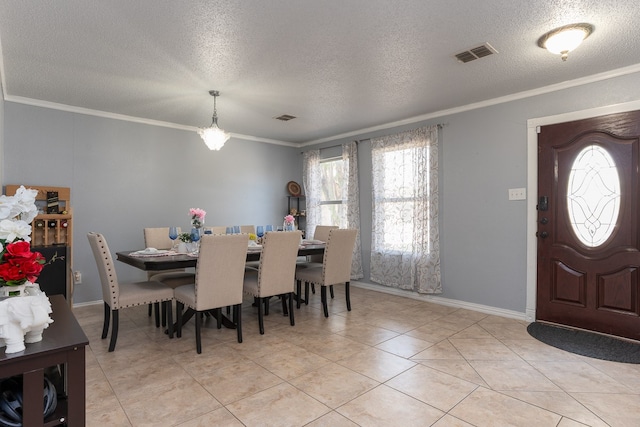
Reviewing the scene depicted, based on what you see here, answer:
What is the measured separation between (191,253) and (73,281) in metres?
1.96

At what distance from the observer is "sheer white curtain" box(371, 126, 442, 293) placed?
4.42 metres

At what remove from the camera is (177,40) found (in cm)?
257

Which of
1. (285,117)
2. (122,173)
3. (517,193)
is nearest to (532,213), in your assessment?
(517,193)

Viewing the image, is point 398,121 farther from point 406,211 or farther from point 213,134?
point 213,134

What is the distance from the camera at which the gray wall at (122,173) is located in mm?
3965

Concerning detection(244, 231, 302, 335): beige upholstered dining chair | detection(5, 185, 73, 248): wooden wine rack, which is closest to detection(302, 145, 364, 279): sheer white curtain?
detection(244, 231, 302, 335): beige upholstered dining chair

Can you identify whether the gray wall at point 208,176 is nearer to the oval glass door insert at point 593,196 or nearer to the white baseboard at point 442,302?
the white baseboard at point 442,302

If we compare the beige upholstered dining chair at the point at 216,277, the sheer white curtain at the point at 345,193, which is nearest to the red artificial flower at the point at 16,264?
the beige upholstered dining chair at the point at 216,277

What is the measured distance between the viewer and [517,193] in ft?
12.2

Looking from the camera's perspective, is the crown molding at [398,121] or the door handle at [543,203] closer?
the crown molding at [398,121]

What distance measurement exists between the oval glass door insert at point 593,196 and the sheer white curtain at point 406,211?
1.44 m

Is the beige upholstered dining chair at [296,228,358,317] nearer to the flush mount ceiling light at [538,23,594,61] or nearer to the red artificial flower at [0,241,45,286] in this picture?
the flush mount ceiling light at [538,23,594,61]

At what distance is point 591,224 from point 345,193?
3164 mm

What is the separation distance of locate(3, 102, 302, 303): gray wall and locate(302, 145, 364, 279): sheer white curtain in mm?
977
